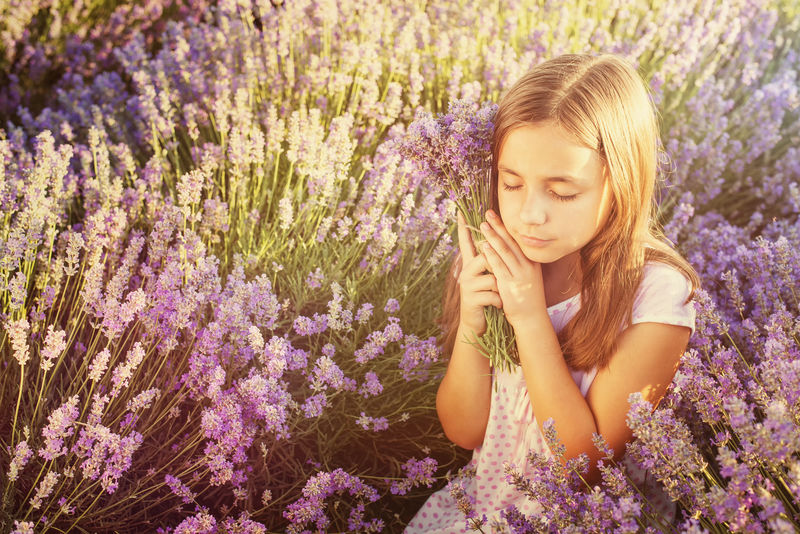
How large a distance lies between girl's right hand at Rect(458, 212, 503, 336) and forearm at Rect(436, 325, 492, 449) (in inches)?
1.6

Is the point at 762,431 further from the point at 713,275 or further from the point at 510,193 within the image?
the point at 713,275

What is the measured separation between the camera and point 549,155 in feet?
5.41

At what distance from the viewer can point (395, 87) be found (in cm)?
307

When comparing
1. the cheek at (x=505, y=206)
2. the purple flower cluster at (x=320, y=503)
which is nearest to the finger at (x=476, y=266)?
the cheek at (x=505, y=206)

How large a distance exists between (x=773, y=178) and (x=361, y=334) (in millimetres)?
2194

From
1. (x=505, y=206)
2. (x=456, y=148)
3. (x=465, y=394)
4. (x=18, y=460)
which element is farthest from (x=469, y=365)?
(x=18, y=460)

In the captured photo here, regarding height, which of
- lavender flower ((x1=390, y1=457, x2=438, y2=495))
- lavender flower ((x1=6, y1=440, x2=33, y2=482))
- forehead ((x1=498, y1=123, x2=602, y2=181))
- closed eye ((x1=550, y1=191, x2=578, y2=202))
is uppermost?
forehead ((x1=498, y1=123, x2=602, y2=181))

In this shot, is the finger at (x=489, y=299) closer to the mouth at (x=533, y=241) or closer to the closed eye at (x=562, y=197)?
the mouth at (x=533, y=241)

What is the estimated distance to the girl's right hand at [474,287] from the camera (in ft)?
5.95

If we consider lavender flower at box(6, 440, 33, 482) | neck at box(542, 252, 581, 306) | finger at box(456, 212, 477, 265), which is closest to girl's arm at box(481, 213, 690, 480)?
finger at box(456, 212, 477, 265)

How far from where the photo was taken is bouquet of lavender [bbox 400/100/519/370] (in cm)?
171

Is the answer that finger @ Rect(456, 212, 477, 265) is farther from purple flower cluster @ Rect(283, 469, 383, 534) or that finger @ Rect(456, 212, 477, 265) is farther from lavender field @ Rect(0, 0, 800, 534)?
purple flower cluster @ Rect(283, 469, 383, 534)

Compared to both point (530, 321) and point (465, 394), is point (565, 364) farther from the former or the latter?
point (465, 394)

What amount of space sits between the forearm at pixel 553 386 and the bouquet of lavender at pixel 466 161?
3.8 inches
